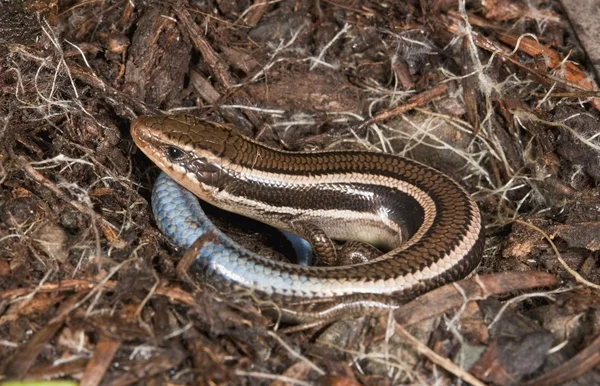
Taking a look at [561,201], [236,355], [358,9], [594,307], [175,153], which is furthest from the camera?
[358,9]

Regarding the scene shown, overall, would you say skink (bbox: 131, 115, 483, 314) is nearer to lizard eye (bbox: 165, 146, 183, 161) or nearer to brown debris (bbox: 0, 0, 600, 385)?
lizard eye (bbox: 165, 146, 183, 161)

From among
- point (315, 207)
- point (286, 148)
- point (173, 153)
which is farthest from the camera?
point (286, 148)

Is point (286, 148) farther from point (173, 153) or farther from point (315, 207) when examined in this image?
point (173, 153)

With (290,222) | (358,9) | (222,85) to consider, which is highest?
(358,9)

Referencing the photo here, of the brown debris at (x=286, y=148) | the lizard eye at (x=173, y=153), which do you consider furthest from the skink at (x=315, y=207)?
the brown debris at (x=286, y=148)

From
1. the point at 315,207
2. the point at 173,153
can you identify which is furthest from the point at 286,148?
the point at 173,153

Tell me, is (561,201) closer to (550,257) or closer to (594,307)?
(550,257)

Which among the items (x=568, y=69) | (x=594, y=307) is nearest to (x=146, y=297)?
(x=594, y=307)

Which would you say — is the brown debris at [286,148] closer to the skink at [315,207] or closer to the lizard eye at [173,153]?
the skink at [315,207]

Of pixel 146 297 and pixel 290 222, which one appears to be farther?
pixel 290 222
